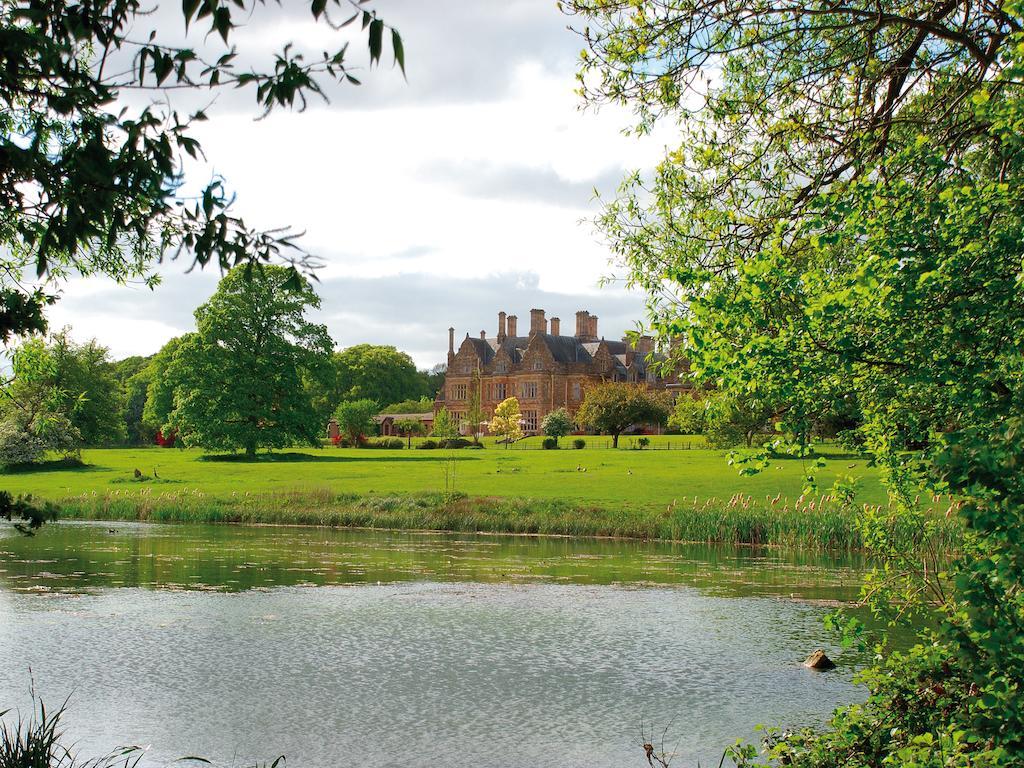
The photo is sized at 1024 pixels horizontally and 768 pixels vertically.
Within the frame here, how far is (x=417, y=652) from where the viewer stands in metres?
12.5

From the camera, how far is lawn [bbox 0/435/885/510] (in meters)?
32.6

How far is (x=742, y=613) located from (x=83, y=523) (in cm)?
2132

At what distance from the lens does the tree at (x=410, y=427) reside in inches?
3314

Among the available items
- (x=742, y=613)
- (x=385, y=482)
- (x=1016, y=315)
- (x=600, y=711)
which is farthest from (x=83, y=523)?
(x=1016, y=315)

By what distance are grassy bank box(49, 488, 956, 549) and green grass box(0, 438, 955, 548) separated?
3 centimetres

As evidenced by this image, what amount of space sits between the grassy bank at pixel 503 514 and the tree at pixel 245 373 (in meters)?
16.2

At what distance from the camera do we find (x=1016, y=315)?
5148mm

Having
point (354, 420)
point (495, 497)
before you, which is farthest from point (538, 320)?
point (495, 497)

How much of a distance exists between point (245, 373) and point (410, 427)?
35.7 m

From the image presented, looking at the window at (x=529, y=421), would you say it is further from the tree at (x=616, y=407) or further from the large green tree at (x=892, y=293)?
the large green tree at (x=892, y=293)

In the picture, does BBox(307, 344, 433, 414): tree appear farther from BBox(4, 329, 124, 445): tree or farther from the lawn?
the lawn

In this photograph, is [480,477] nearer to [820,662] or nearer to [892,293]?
[820,662]

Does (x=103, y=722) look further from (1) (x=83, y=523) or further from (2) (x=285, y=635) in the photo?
(1) (x=83, y=523)

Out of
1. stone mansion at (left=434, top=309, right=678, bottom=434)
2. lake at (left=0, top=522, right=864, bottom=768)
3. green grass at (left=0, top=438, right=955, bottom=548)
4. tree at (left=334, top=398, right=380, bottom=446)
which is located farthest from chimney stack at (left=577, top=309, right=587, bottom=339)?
A: lake at (left=0, top=522, right=864, bottom=768)
